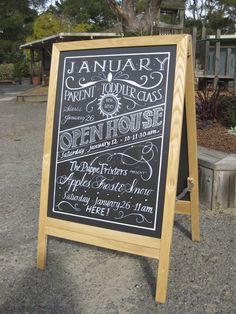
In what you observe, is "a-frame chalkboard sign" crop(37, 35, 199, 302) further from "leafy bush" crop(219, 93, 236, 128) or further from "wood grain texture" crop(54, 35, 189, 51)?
"leafy bush" crop(219, 93, 236, 128)

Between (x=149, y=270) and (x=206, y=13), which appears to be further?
(x=206, y=13)

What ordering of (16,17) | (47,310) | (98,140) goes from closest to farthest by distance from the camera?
(47,310)
(98,140)
(16,17)

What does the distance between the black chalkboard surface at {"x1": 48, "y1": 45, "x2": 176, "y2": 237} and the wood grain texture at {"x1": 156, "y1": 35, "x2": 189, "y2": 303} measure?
4 centimetres

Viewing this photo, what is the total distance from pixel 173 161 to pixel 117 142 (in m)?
0.45

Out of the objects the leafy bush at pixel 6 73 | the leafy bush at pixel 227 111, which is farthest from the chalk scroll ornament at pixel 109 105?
the leafy bush at pixel 6 73

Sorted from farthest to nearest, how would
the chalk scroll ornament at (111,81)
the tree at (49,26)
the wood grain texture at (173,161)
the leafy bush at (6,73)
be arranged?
the tree at (49,26) → the leafy bush at (6,73) → the chalk scroll ornament at (111,81) → the wood grain texture at (173,161)

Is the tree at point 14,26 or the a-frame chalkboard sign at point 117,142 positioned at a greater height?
the tree at point 14,26

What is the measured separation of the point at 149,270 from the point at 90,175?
2.85ft

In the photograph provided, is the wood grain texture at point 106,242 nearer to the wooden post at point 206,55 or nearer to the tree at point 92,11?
the wooden post at point 206,55

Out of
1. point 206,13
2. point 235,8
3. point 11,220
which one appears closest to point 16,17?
point 206,13

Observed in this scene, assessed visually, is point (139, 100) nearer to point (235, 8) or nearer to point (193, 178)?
point (193, 178)

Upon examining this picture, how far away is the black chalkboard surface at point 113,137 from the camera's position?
9.61 ft

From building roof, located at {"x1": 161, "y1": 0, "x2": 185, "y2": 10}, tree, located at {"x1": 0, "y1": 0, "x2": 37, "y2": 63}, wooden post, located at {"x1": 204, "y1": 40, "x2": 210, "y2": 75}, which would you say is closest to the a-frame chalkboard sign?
wooden post, located at {"x1": 204, "y1": 40, "x2": 210, "y2": 75}

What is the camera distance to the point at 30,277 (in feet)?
10.7
